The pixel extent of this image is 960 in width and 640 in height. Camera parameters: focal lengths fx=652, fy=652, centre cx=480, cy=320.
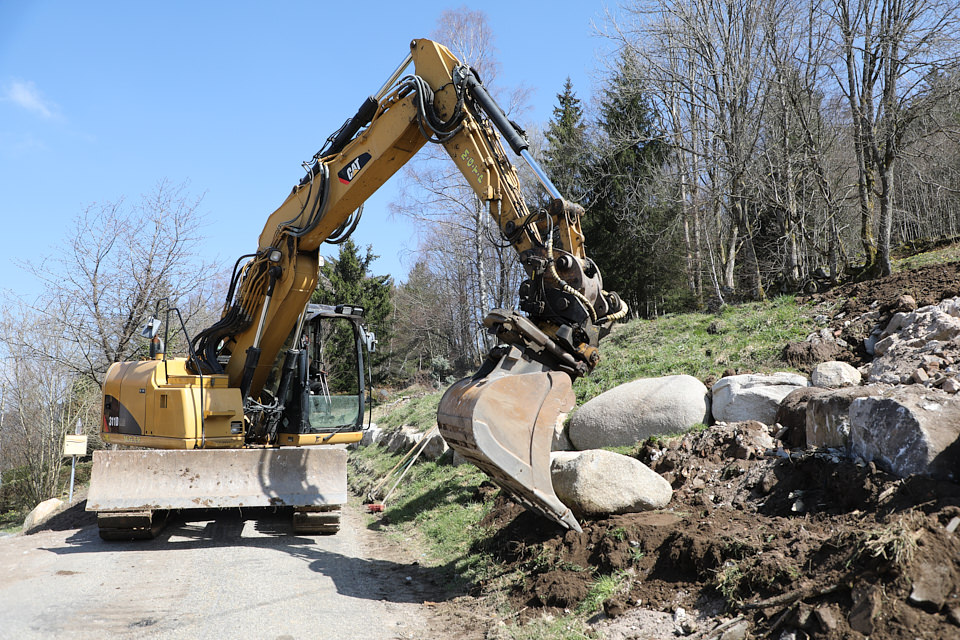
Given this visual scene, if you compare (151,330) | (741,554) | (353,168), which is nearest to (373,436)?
(151,330)

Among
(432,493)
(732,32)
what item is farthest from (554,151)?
(432,493)

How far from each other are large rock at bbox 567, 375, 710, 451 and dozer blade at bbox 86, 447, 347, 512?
10.1 feet

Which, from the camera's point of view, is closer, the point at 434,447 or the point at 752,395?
the point at 752,395

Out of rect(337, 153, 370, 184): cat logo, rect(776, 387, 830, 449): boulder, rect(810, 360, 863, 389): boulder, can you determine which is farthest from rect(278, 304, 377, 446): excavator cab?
rect(810, 360, 863, 389): boulder

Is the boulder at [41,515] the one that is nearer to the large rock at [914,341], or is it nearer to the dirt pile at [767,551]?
the dirt pile at [767,551]

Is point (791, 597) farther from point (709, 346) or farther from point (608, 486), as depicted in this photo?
point (709, 346)

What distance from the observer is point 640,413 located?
25.2ft

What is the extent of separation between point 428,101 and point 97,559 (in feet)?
19.0

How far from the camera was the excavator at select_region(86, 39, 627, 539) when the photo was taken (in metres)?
5.03

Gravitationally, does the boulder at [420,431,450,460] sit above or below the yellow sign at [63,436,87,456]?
below

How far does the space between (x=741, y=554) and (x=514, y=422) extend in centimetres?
174

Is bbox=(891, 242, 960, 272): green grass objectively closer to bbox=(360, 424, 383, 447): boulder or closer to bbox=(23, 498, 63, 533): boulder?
bbox=(360, 424, 383, 447): boulder

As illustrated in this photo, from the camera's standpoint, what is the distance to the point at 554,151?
79.5 ft

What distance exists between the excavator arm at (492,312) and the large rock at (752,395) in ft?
7.98
